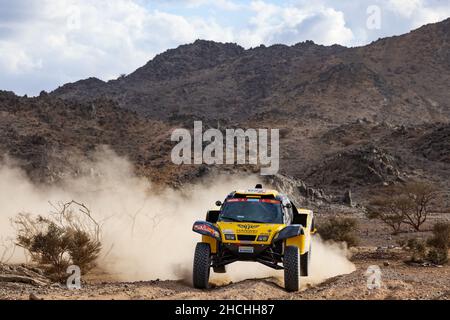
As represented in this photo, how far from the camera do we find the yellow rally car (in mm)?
11922

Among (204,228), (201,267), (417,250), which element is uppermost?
(204,228)

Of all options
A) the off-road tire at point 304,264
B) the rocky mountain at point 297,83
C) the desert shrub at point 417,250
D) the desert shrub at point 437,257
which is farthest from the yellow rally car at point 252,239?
the rocky mountain at point 297,83

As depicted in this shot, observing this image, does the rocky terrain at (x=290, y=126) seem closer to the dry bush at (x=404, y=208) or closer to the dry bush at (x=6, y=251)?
the dry bush at (x=404, y=208)

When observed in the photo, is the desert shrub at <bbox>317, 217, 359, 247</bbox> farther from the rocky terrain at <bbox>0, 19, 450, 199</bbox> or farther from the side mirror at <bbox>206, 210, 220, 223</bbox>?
the rocky terrain at <bbox>0, 19, 450, 199</bbox>

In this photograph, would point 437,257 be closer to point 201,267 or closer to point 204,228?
point 204,228

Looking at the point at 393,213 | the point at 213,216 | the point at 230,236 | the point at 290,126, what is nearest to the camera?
the point at 230,236

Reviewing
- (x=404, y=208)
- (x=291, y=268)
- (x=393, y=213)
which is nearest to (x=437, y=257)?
(x=291, y=268)

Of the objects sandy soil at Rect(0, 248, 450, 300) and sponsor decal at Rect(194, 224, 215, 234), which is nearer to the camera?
sandy soil at Rect(0, 248, 450, 300)

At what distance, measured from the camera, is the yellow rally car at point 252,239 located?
11922 mm

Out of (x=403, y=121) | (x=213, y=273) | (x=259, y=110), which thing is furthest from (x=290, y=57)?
(x=213, y=273)

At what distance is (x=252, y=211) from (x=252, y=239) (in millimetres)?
899

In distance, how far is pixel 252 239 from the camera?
1209 centimetres

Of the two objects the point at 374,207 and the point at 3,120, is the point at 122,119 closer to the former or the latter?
the point at 3,120

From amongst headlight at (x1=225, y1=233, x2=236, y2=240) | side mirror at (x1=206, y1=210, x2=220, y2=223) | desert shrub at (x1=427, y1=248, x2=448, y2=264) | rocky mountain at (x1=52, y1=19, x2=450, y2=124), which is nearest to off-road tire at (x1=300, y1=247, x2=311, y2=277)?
headlight at (x1=225, y1=233, x2=236, y2=240)
